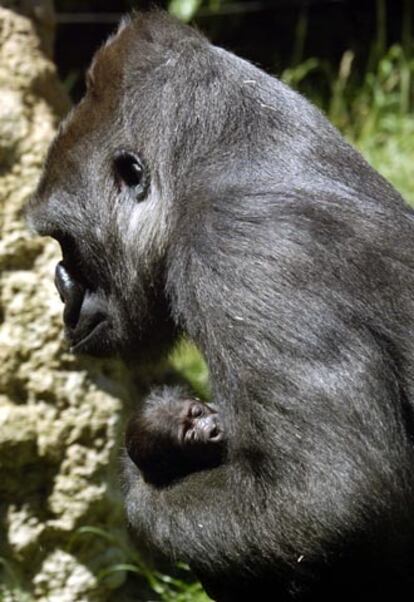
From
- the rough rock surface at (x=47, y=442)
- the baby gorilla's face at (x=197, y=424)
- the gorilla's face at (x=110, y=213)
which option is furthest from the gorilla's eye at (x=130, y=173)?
the rough rock surface at (x=47, y=442)

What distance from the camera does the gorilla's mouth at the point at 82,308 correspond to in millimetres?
4488

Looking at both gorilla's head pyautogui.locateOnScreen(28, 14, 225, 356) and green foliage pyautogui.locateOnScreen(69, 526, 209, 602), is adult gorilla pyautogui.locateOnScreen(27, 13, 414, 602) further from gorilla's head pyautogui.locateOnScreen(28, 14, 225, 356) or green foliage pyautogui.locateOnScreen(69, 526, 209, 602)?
green foliage pyautogui.locateOnScreen(69, 526, 209, 602)

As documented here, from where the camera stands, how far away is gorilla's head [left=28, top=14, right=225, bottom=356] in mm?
4176

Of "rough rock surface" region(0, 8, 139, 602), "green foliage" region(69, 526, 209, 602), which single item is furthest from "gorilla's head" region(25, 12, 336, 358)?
"green foliage" region(69, 526, 209, 602)

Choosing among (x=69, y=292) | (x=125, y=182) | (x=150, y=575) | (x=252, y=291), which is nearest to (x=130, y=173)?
(x=125, y=182)

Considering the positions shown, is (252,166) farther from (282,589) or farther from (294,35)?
(294,35)

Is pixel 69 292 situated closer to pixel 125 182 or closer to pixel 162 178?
pixel 125 182

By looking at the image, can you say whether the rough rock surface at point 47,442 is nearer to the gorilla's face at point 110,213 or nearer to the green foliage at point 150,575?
the green foliage at point 150,575

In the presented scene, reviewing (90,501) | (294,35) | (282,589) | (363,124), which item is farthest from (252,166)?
(294,35)

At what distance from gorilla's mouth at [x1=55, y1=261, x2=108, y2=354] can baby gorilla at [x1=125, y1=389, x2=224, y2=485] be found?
37 cm

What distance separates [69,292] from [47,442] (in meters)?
0.75

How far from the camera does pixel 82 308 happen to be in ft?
14.8

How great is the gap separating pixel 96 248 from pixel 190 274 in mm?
567

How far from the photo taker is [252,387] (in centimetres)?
371
